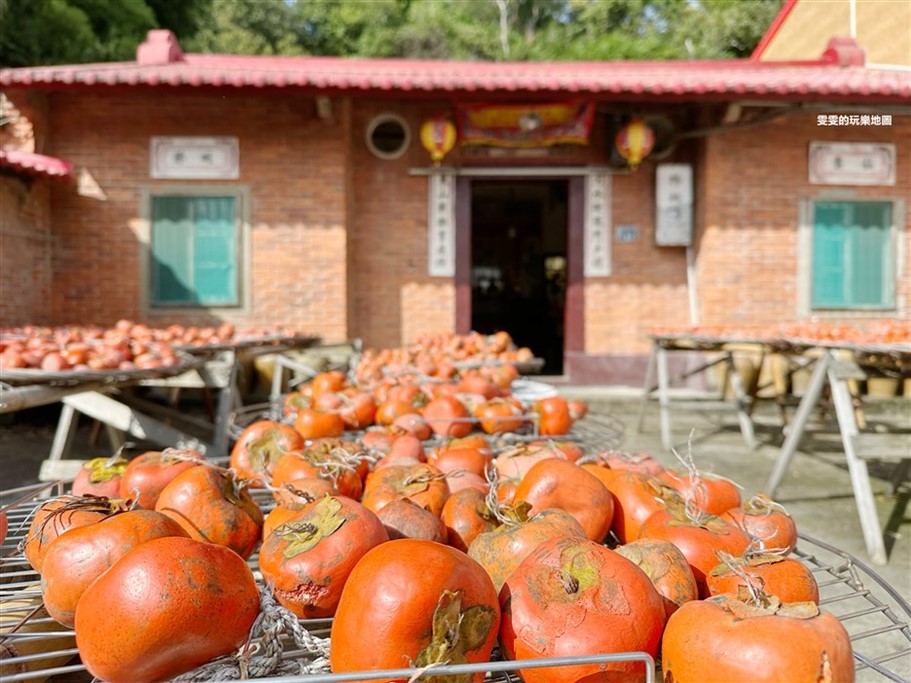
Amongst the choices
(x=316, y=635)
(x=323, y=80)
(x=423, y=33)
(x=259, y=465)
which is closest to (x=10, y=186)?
(x=323, y=80)

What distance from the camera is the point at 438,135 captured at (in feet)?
25.4

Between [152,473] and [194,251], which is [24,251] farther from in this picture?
[152,473]

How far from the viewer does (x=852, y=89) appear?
22.4ft

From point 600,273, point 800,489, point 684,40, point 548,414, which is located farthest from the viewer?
point 684,40

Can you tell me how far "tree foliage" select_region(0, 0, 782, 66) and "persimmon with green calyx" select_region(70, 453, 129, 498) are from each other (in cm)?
1733

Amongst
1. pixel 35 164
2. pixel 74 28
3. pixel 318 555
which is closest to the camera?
pixel 318 555

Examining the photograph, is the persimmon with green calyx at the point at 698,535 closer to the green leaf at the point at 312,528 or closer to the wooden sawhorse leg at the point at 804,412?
the green leaf at the point at 312,528

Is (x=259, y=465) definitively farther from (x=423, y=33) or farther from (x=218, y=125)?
(x=423, y=33)

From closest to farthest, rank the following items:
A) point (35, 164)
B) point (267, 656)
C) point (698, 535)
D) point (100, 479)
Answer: point (267, 656) < point (698, 535) < point (100, 479) < point (35, 164)

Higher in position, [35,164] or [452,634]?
[35,164]

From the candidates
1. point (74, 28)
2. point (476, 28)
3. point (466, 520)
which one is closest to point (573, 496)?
point (466, 520)

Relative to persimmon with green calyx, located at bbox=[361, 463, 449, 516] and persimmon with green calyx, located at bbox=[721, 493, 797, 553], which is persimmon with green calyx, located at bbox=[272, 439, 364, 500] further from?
persimmon with green calyx, located at bbox=[721, 493, 797, 553]

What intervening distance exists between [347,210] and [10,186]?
369cm

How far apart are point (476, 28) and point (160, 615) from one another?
30641 mm
